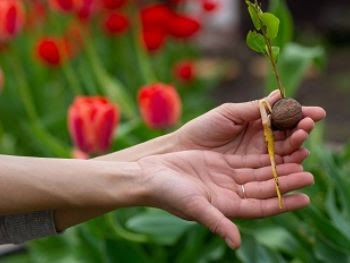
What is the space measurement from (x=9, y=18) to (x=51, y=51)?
52 centimetres

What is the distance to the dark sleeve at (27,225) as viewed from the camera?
1737 millimetres

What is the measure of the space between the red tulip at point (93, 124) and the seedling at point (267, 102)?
632 mm

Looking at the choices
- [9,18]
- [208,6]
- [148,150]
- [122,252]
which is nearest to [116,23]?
[208,6]

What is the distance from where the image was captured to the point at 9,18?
2693mm

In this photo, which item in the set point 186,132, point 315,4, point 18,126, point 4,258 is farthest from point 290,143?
point 315,4

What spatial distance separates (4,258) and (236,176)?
1.23 m

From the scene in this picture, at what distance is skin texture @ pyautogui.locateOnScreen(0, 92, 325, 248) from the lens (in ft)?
5.20

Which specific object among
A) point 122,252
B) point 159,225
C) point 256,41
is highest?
point 256,41

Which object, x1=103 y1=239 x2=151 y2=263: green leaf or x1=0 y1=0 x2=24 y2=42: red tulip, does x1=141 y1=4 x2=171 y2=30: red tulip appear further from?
x1=103 y1=239 x2=151 y2=263: green leaf

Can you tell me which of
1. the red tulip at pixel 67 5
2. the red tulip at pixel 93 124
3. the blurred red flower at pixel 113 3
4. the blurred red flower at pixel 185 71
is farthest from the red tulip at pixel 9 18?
the blurred red flower at pixel 185 71

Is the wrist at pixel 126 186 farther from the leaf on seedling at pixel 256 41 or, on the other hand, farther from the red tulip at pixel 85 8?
the red tulip at pixel 85 8

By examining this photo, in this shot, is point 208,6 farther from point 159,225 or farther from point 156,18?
point 159,225

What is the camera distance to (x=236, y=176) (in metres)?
1.71

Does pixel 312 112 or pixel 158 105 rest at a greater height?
pixel 312 112
